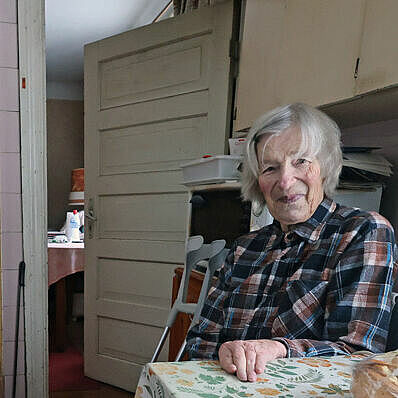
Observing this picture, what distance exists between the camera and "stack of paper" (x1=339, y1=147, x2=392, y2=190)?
1319mm

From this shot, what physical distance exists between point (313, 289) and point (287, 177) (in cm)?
30

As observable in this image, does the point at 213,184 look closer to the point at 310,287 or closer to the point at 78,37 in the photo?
the point at 310,287

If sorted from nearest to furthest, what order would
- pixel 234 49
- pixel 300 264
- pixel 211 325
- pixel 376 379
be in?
pixel 376 379 → pixel 300 264 → pixel 211 325 → pixel 234 49

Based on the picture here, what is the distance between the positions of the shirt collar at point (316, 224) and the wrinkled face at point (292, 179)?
0.05 ft

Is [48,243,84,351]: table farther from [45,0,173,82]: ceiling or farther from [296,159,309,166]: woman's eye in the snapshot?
[296,159,309,166]: woman's eye

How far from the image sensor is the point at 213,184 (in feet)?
5.66

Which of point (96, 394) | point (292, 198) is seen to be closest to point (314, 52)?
point (292, 198)

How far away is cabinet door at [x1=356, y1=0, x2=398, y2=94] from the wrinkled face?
0.79 ft

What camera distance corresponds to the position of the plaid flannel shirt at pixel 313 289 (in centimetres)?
89

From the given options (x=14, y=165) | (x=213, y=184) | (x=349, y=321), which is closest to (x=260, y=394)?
(x=349, y=321)

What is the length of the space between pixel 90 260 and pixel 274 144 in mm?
1799

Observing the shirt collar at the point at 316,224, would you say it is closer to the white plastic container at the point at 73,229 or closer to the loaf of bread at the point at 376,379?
the loaf of bread at the point at 376,379

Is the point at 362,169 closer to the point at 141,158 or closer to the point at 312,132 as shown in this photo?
the point at 312,132

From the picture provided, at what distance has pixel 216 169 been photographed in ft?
5.49
